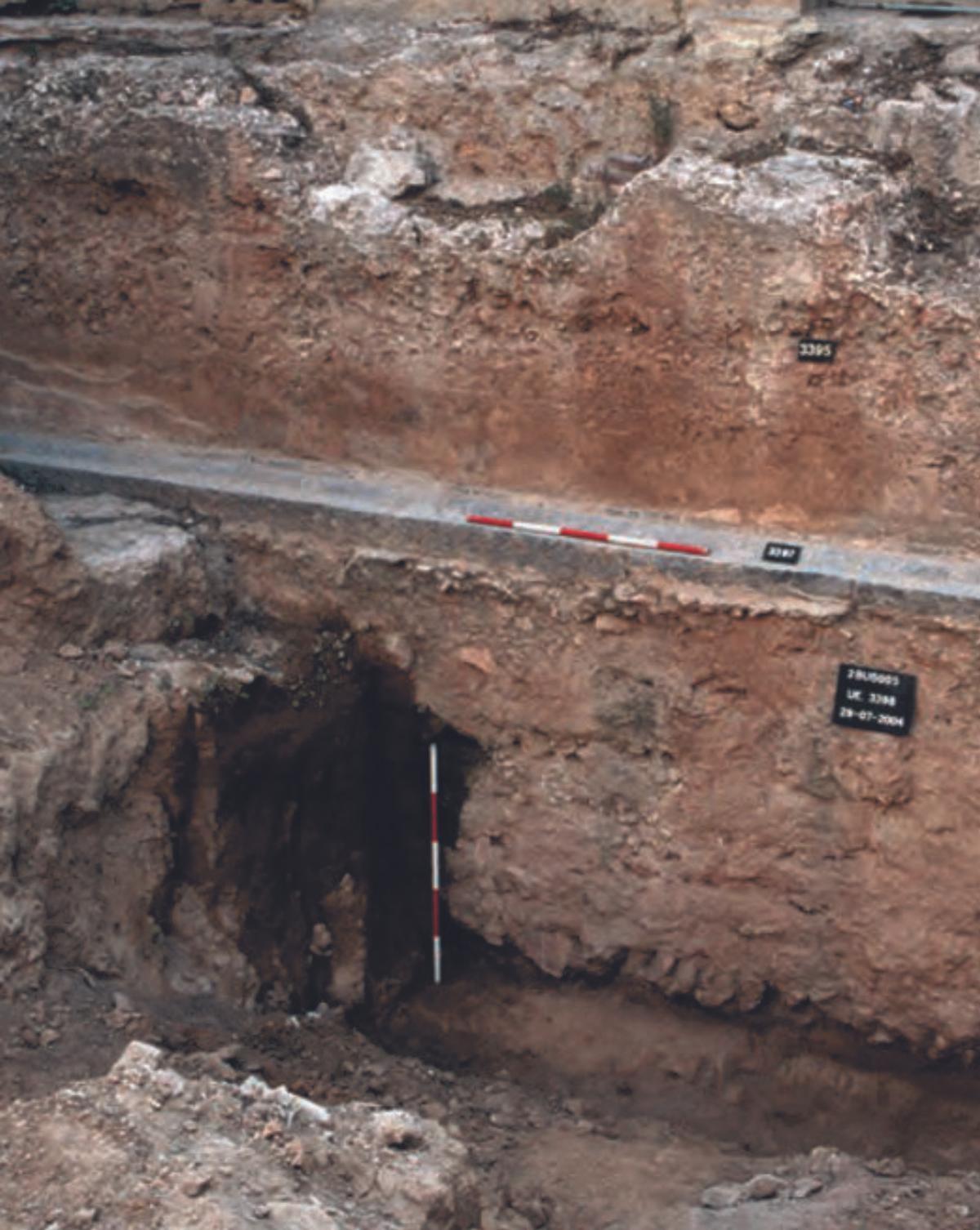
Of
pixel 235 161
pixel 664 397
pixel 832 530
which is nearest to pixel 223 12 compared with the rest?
pixel 235 161

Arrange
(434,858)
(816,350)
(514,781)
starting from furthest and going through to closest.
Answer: (434,858) < (514,781) < (816,350)

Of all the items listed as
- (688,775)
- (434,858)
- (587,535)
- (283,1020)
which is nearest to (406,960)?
(434,858)

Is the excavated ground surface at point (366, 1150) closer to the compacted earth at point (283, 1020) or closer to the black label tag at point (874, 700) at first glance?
the compacted earth at point (283, 1020)

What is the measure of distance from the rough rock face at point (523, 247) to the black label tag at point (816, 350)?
0.05m

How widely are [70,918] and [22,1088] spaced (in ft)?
3.24

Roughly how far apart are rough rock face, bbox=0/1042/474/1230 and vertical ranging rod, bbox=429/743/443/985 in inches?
92.4

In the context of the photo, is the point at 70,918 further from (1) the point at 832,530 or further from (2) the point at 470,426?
(1) the point at 832,530

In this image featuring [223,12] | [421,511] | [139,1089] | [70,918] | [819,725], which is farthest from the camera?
[223,12]

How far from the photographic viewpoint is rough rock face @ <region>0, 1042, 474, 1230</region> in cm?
396

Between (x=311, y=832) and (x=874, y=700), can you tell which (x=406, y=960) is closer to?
(x=311, y=832)

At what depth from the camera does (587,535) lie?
6.41 metres

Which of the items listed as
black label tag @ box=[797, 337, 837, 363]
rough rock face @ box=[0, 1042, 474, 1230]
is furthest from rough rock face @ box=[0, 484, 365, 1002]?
black label tag @ box=[797, 337, 837, 363]

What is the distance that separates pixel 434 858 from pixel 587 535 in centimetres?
149

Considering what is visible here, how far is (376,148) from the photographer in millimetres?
6754
